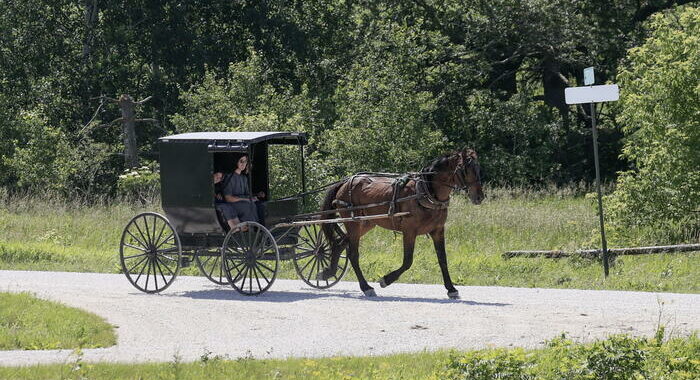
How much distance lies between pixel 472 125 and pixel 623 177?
15603mm

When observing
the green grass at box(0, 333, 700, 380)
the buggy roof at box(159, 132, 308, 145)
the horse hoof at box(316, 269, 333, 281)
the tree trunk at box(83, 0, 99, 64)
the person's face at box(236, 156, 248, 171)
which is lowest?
the green grass at box(0, 333, 700, 380)

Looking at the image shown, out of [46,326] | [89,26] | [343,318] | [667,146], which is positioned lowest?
[343,318]

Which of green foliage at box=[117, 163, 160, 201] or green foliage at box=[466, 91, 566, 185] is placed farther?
green foliage at box=[466, 91, 566, 185]

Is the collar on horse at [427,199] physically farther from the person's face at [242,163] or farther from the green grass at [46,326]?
the green grass at [46,326]

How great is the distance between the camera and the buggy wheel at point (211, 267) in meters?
16.7

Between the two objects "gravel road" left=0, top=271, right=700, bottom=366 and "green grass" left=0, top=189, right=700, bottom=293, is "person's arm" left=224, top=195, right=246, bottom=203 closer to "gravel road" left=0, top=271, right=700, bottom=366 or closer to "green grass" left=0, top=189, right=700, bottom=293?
"gravel road" left=0, top=271, right=700, bottom=366

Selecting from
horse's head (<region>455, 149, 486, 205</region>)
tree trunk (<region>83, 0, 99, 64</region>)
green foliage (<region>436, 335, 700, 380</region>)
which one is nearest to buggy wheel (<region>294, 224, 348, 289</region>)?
horse's head (<region>455, 149, 486, 205</region>)

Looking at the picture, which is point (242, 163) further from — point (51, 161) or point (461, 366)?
point (51, 161)

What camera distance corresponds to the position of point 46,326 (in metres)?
13.0

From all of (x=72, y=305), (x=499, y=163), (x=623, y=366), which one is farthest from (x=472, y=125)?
(x=623, y=366)

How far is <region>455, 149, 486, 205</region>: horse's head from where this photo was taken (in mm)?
15305

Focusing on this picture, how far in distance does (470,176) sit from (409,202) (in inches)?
40.2

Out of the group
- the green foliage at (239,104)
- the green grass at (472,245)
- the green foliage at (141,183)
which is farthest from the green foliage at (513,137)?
the green foliage at (141,183)

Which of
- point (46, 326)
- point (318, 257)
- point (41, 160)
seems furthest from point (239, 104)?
point (46, 326)
